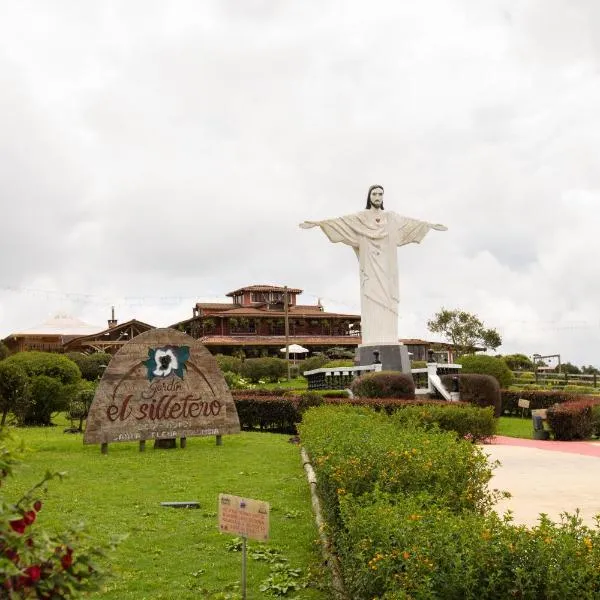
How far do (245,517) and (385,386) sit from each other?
16.1 meters

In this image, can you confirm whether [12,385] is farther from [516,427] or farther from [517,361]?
[517,361]

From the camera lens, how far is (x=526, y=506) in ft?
30.1

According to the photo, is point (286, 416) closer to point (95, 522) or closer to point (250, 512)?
point (95, 522)

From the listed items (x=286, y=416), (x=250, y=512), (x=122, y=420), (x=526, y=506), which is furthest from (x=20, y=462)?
(x=286, y=416)

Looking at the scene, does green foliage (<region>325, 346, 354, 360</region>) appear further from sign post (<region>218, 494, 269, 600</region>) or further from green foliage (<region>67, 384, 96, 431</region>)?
sign post (<region>218, 494, 269, 600</region>)

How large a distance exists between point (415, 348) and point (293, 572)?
5431 cm

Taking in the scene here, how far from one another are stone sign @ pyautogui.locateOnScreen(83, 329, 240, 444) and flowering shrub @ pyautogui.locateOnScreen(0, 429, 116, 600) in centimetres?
1091

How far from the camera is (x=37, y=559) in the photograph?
9.07 feet

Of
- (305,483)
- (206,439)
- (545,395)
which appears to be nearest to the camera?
(305,483)

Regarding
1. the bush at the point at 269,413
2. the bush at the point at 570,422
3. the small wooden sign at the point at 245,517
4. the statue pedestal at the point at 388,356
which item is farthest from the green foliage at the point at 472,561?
the statue pedestal at the point at 388,356

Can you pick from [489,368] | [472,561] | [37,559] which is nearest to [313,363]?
[489,368]

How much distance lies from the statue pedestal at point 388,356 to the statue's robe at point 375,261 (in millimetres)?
366

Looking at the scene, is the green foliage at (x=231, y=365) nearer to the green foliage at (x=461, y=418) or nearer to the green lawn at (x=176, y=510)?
the green foliage at (x=461, y=418)

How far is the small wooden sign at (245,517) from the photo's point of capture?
543cm
